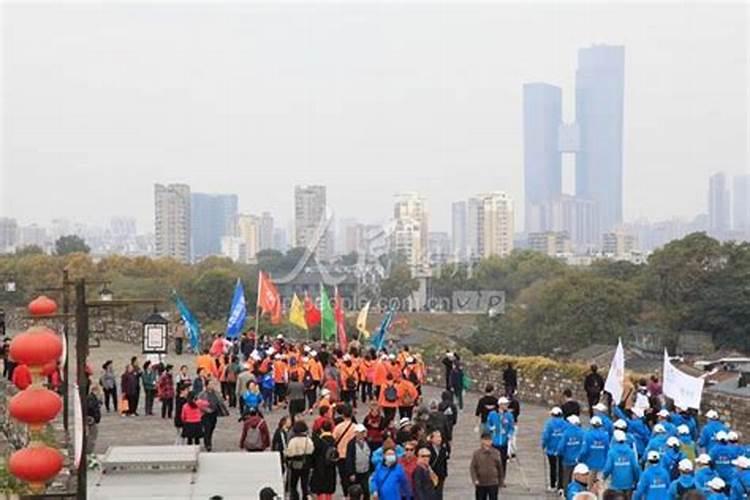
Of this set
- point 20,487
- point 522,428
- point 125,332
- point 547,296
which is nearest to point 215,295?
point 547,296

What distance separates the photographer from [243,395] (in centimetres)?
2108

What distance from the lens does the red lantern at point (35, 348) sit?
10516 millimetres

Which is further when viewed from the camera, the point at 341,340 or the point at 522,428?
the point at 341,340

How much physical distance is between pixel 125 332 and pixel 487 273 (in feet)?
236

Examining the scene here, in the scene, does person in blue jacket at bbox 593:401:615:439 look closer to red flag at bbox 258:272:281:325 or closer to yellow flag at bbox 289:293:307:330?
red flag at bbox 258:272:281:325

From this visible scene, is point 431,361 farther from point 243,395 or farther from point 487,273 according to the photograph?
point 487,273

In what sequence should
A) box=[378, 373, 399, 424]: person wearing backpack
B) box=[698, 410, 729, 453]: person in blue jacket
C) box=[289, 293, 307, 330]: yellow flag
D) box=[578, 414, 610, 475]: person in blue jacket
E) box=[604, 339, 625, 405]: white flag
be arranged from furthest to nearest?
box=[289, 293, 307, 330]: yellow flag < box=[378, 373, 399, 424]: person wearing backpack < box=[604, 339, 625, 405]: white flag < box=[698, 410, 729, 453]: person in blue jacket < box=[578, 414, 610, 475]: person in blue jacket

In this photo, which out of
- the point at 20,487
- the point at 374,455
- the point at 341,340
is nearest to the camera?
the point at 20,487

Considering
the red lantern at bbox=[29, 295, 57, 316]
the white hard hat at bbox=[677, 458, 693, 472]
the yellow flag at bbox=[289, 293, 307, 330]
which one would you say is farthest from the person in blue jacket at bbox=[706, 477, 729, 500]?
the yellow flag at bbox=[289, 293, 307, 330]

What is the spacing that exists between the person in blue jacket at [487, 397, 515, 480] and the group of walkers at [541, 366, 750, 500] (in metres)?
0.69

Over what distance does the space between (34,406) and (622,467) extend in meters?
7.06

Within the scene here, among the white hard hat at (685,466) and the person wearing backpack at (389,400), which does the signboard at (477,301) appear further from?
the white hard hat at (685,466)

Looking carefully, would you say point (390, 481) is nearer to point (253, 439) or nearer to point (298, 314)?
point (253, 439)

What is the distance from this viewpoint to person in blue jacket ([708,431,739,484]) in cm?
1409
